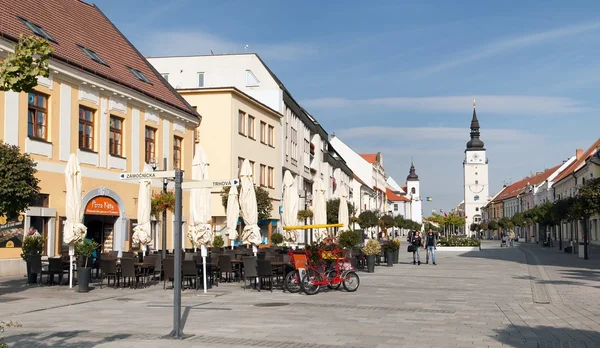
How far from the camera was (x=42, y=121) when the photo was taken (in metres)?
23.4

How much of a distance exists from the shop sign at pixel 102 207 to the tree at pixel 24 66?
2093 cm

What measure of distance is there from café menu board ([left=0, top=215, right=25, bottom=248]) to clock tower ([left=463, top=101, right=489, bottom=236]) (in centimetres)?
14495

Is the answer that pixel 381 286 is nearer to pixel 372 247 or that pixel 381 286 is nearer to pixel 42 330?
pixel 372 247

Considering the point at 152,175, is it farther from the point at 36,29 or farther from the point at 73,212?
the point at 36,29

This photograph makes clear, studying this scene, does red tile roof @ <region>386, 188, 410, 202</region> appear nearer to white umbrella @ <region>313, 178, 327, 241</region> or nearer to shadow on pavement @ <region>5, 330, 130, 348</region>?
white umbrella @ <region>313, 178, 327, 241</region>

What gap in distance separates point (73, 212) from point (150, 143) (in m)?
13.7

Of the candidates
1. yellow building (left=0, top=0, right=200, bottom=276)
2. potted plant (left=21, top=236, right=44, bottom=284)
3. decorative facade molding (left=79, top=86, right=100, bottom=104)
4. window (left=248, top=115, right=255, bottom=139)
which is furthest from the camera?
window (left=248, top=115, right=255, bottom=139)

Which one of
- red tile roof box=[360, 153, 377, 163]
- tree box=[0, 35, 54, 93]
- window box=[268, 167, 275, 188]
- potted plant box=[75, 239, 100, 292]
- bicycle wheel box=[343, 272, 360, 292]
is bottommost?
bicycle wheel box=[343, 272, 360, 292]

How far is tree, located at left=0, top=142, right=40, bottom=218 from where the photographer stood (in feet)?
49.9

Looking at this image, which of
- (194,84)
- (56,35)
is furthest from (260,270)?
(194,84)

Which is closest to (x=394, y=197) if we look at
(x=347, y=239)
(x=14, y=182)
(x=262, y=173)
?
(x=262, y=173)

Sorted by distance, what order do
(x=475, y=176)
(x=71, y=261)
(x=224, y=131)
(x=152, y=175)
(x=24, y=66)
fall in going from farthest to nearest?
1. (x=475, y=176)
2. (x=224, y=131)
3. (x=71, y=261)
4. (x=152, y=175)
5. (x=24, y=66)

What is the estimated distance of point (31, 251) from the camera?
18.5m

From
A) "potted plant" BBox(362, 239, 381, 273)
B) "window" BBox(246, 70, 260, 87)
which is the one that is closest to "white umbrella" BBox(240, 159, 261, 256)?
"potted plant" BBox(362, 239, 381, 273)
